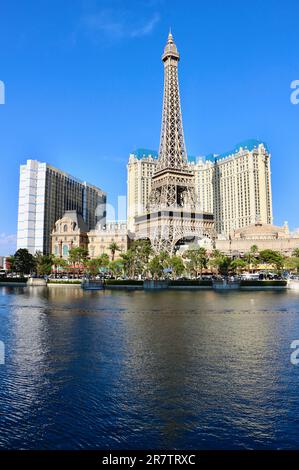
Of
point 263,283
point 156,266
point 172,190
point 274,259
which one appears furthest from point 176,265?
point 172,190

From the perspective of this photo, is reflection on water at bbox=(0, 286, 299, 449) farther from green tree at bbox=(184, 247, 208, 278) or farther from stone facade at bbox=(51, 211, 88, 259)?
stone facade at bbox=(51, 211, 88, 259)

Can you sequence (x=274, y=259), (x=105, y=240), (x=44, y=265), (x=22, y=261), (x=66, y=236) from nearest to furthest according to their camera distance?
(x=274, y=259)
(x=44, y=265)
(x=22, y=261)
(x=66, y=236)
(x=105, y=240)

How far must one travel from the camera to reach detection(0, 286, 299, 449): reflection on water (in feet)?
44.8

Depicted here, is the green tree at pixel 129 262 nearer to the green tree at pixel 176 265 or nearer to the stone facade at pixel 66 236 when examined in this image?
the green tree at pixel 176 265

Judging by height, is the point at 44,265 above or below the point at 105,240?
below

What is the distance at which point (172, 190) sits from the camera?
14100 cm

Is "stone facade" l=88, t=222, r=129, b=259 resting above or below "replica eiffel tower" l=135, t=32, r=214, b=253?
below

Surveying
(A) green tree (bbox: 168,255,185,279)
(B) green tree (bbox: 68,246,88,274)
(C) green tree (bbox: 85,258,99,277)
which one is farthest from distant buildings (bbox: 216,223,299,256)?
(C) green tree (bbox: 85,258,99,277)

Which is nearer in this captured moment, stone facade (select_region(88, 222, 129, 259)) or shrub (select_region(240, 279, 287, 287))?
shrub (select_region(240, 279, 287, 287))

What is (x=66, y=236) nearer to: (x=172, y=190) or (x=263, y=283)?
(x=172, y=190)

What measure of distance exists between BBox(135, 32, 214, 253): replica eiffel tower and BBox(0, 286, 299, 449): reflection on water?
10098 centimetres

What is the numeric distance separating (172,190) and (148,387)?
409 feet

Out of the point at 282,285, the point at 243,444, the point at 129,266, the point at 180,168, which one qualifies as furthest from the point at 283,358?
the point at 180,168
